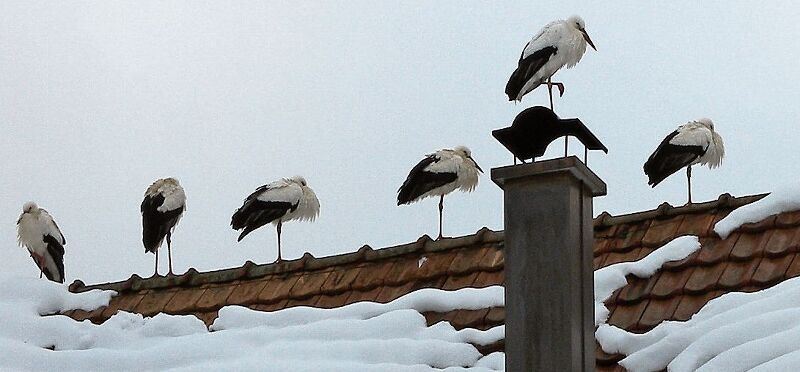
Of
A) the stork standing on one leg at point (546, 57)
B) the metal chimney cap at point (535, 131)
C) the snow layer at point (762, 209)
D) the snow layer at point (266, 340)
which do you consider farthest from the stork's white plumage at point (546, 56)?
the metal chimney cap at point (535, 131)

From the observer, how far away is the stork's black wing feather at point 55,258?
43.6 ft

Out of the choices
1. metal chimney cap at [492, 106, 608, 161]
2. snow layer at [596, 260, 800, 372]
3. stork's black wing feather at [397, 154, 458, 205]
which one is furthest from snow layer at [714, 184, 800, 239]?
stork's black wing feather at [397, 154, 458, 205]

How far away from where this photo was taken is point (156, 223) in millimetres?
13195

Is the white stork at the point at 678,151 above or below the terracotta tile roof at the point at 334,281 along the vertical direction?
above

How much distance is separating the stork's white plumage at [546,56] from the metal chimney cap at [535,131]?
23.8 feet

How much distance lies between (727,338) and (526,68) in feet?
22.0

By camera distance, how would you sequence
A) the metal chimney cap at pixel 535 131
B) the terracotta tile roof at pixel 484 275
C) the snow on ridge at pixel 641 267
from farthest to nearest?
the snow on ridge at pixel 641 267 → the terracotta tile roof at pixel 484 275 → the metal chimney cap at pixel 535 131

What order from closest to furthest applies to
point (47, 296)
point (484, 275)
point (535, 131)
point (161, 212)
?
point (535, 131) < point (484, 275) < point (47, 296) < point (161, 212)

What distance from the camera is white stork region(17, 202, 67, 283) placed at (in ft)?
43.5

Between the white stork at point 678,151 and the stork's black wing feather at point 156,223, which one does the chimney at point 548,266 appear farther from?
the stork's black wing feather at point 156,223

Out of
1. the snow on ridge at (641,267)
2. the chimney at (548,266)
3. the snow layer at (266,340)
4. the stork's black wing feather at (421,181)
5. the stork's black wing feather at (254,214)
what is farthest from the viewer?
the stork's black wing feather at (421,181)

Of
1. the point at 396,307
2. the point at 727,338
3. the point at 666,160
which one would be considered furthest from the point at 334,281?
the point at 666,160

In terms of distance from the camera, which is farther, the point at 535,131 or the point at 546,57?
the point at 546,57

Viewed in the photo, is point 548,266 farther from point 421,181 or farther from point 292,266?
point 421,181
